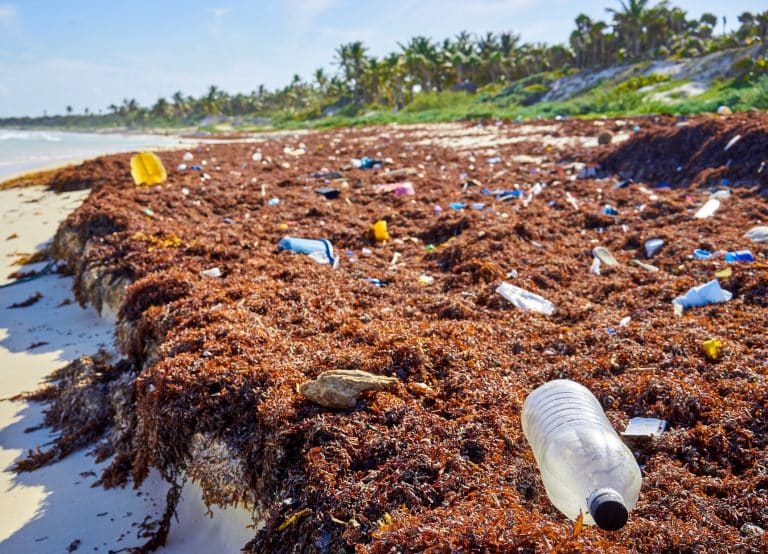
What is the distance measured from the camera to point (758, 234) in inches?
235

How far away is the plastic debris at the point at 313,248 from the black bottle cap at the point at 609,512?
455 cm

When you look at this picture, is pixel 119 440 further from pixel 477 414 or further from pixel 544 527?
pixel 544 527

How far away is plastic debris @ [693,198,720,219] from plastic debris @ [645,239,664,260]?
1519 millimetres

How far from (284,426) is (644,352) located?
2539mm

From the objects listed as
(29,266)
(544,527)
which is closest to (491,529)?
(544,527)

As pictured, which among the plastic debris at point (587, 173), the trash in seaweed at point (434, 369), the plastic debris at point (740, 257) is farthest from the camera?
the plastic debris at point (587, 173)

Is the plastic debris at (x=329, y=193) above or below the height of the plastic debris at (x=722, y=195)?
above

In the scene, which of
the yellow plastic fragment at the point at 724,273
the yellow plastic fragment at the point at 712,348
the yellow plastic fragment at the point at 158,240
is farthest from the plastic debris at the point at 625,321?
the yellow plastic fragment at the point at 158,240

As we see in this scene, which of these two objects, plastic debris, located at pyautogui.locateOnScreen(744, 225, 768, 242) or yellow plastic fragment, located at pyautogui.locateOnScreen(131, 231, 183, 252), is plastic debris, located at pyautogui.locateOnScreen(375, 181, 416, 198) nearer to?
yellow plastic fragment, located at pyautogui.locateOnScreen(131, 231, 183, 252)

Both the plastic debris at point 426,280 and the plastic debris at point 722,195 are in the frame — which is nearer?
the plastic debris at point 426,280

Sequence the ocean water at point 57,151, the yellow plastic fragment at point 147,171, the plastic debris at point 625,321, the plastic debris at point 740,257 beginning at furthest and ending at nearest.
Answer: the ocean water at point 57,151 < the yellow plastic fragment at point 147,171 < the plastic debris at point 740,257 < the plastic debris at point 625,321

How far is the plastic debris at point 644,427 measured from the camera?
278cm

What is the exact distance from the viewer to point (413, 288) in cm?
527

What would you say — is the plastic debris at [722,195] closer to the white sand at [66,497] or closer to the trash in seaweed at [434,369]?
the trash in seaweed at [434,369]
